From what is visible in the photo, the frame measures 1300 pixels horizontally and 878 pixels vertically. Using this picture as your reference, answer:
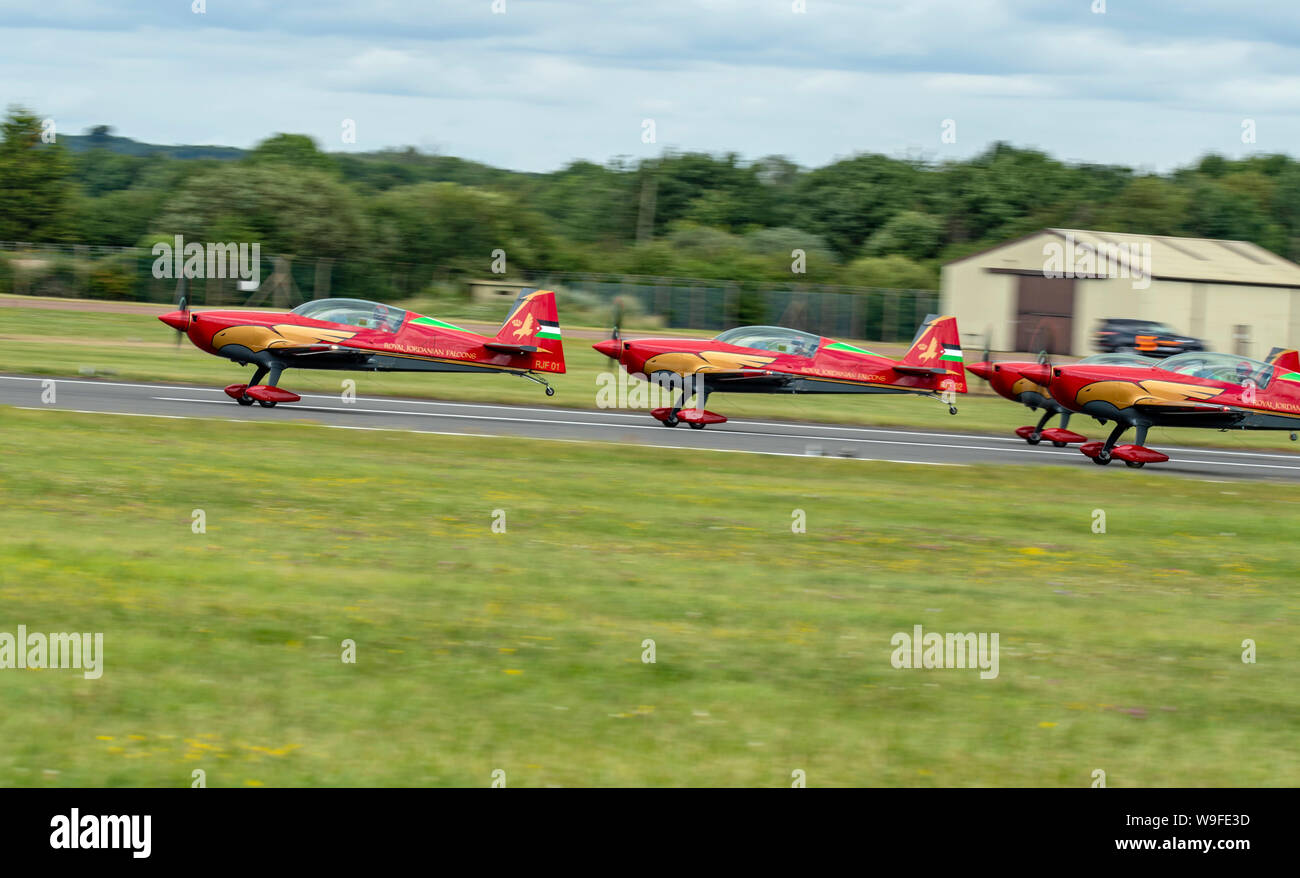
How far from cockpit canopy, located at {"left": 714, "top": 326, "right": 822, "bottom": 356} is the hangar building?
31002mm

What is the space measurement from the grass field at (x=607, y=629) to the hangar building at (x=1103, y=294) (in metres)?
40.6

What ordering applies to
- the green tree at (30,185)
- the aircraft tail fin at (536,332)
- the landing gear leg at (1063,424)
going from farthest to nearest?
the green tree at (30,185) < the aircraft tail fin at (536,332) < the landing gear leg at (1063,424)

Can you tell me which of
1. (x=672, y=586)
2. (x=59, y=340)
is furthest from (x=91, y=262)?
(x=672, y=586)

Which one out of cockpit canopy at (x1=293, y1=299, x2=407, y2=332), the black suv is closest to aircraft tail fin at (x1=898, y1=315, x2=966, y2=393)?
cockpit canopy at (x1=293, y1=299, x2=407, y2=332)

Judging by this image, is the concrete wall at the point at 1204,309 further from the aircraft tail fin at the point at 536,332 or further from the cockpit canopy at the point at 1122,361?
the aircraft tail fin at the point at 536,332

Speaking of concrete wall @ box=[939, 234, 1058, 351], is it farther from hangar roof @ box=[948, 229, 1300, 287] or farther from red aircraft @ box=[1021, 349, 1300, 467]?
red aircraft @ box=[1021, 349, 1300, 467]

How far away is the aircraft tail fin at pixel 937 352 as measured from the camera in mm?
28156

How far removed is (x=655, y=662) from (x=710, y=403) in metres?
23.0

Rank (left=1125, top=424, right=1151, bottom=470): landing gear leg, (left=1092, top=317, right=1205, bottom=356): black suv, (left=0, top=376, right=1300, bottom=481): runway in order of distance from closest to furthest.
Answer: (left=0, top=376, right=1300, bottom=481): runway, (left=1125, top=424, right=1151, bottom=470): landing gear leg, (left=1092, top=317, right=1205, bottom=356): black suv

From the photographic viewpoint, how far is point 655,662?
9547mm

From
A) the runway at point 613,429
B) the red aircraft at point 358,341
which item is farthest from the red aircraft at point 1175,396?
the red aircraft at point 358,341

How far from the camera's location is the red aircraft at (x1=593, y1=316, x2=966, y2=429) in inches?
1070

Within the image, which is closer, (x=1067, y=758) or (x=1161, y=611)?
(x=1067, y=758)

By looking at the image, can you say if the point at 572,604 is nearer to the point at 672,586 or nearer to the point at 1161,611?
the point at 672,586
